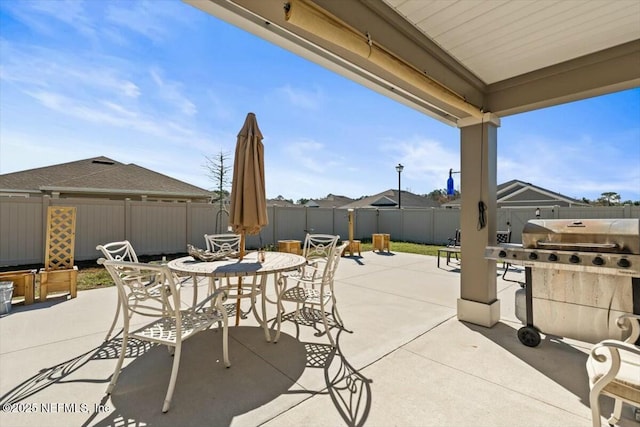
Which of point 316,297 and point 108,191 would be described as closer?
point 316,297

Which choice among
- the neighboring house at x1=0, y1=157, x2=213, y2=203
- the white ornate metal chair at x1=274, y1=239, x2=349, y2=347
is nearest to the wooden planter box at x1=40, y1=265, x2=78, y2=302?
the white ornate metal chair at x1=274, y1=239, x2=349, y2=347

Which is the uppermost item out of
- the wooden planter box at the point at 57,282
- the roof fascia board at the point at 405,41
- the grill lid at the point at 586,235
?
the roof fascia board at the point at 405,41

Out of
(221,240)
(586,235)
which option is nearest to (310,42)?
(586,235)

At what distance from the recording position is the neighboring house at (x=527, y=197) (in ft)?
48.0

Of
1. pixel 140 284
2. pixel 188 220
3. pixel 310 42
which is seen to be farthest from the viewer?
pixel 188 220

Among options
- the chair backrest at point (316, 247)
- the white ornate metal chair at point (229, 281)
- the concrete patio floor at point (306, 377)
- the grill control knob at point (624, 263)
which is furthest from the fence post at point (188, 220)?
the grill control knob at point (624, 263)

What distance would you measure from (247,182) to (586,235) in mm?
3228

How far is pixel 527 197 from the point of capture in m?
15.9

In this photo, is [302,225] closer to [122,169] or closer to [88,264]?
[88,264]

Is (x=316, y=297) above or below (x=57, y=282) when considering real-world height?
above

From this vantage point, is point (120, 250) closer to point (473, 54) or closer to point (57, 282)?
point (57, 282)

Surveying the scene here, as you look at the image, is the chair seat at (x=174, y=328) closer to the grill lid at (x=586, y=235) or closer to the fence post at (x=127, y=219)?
the grill lid at (x=586, y=235)

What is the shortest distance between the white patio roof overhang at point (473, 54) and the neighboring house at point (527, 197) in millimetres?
12212

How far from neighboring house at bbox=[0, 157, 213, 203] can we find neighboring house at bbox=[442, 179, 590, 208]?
14.4 meters
